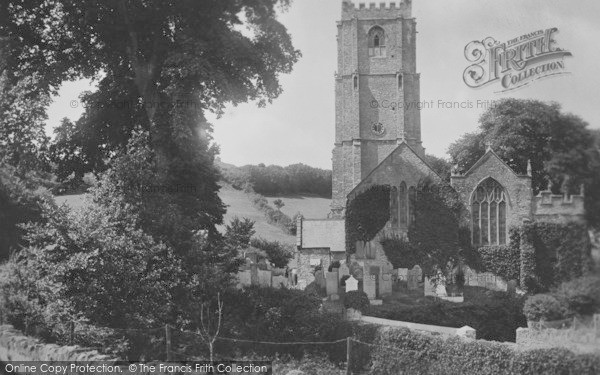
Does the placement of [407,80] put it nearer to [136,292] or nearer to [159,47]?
[159,47]

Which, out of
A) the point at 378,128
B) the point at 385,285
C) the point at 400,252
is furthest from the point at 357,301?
the point at 378,128

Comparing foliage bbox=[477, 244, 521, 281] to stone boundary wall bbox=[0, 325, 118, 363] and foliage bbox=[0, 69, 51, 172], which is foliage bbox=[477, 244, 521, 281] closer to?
foliage bbox=[0, 69, 51, 172]

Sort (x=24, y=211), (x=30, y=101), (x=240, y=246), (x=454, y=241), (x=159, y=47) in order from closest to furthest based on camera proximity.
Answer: (x=30, y=101)
(x=159, y=47)
(x=24, y=211)
(x=454, y=241)
(x=240, y=246)

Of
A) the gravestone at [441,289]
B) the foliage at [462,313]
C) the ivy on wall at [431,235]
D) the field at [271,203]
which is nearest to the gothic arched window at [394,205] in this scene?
the ivy on wall at [431,235]

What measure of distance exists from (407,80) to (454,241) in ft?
71.3

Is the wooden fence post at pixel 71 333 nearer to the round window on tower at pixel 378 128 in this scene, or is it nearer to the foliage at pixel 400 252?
the foliage at pixel 400 252

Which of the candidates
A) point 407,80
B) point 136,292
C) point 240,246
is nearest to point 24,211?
point 136,292

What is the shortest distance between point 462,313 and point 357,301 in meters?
4.03

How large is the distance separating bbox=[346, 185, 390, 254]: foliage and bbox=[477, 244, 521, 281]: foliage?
532 cm

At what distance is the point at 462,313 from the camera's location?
2598cm

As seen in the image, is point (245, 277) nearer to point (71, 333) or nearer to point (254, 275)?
point (254, 275)

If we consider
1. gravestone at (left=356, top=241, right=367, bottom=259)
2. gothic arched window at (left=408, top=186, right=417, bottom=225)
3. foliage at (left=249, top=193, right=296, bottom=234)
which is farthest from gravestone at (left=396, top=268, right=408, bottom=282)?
foliage at (left=249, top=193, right=296, bottom=234)

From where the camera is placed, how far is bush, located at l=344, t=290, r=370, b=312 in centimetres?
2586

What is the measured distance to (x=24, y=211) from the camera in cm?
2688
